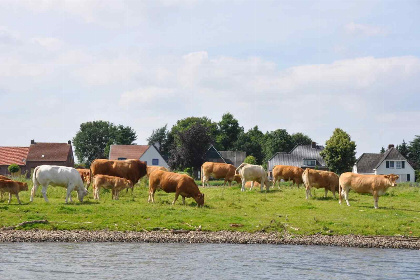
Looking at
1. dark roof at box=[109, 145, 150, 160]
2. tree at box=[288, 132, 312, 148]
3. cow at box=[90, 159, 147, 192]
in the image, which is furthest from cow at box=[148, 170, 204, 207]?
tree at box=[288, 132, 312, 148]

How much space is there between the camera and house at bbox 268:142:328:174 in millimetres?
95875

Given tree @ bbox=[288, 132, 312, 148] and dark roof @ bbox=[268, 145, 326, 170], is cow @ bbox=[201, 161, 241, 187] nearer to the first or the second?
dark roof @ bbox=[268, 145, 326, 170]

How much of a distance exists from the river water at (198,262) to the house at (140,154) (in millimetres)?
62805

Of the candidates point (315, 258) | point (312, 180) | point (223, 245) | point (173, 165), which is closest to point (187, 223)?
point (223, 245)

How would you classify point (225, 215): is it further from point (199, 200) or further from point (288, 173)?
point (288, 173)

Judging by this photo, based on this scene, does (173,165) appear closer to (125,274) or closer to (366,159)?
(366,159)

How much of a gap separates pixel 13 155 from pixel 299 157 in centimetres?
4593

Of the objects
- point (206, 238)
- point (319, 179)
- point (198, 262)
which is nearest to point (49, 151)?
point (319, 179)

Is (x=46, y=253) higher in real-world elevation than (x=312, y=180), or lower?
lower

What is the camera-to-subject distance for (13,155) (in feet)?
255

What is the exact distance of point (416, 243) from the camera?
20734 mm

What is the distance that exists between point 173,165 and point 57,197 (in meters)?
49.4

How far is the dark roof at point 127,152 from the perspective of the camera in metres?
84.0

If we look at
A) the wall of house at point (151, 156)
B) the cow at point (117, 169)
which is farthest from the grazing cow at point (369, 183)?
the wall of house at point (151, 156)
